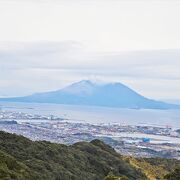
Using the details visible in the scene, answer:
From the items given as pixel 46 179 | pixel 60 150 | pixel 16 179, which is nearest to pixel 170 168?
pixel 60 150

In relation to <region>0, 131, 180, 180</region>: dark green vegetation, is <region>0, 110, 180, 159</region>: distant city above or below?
below

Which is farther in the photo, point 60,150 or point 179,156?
point 179,156

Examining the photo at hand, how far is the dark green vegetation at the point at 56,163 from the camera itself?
1762 cm

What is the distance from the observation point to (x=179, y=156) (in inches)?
2660

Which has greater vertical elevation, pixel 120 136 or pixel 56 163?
pixel 56 163

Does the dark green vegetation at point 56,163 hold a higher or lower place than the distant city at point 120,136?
higher

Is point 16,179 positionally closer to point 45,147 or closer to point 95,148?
point 45,147

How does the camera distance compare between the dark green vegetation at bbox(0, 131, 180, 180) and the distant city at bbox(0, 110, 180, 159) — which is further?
the distant city at bbox(0, 110, 180, 159)

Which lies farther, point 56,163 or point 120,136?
point 120,136

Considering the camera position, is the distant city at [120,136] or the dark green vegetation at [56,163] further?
the distant city at [120,136]

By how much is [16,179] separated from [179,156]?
5451 cm

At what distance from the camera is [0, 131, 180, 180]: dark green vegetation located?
694 inches

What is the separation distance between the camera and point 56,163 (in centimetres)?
2312

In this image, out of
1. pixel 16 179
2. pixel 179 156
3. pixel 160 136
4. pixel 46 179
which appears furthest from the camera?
pixel 160 136
